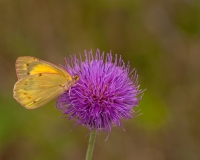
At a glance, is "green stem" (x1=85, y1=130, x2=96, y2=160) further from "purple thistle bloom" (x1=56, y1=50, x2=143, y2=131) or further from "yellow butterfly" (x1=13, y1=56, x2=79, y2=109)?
"yellow butterfly" (x1=13, y1=56, x2=79, y2=109)

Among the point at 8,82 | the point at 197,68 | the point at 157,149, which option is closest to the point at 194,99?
the point at 197,68

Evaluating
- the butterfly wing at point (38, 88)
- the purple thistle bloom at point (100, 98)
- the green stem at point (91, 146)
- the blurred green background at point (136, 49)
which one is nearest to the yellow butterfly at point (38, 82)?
the butterfly wing at point (38, 88)

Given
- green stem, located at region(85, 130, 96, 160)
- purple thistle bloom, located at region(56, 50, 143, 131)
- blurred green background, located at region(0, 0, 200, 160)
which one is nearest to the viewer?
green stem, located at region(85, 130, 96, 160)

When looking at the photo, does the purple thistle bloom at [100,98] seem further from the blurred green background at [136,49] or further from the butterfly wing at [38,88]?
the blurred green background at [136,49]

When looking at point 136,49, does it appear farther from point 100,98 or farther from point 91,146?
point 91,146

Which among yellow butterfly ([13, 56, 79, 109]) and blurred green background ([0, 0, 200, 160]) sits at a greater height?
blurred green background ([0, 0, 200, 160])

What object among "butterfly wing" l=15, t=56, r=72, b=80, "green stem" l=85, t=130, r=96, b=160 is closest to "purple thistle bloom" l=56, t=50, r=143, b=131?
"green stem" l=85, t=130, r=96, b=160

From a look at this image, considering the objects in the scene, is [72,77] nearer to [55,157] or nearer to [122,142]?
[55,157]

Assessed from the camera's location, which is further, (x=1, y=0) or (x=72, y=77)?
(x=1, y=0)
